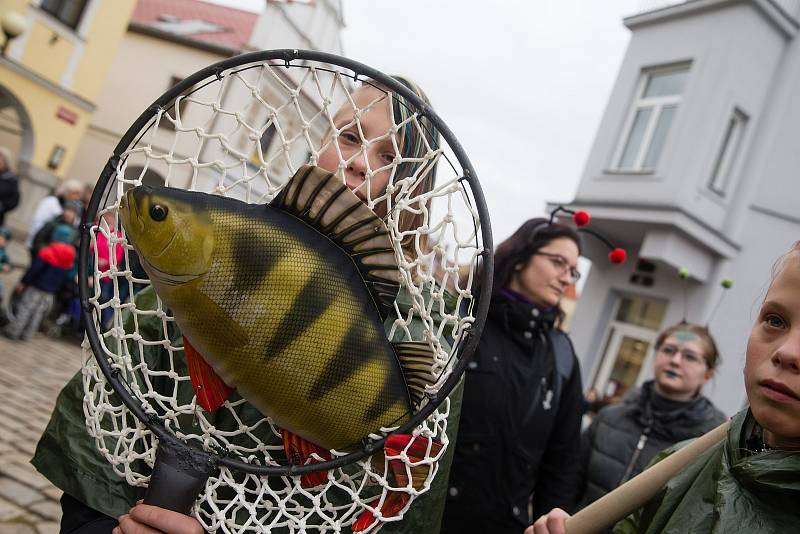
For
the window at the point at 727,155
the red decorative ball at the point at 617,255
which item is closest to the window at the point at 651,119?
the window at the point at 727,155

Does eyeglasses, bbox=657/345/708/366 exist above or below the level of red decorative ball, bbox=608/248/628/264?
below

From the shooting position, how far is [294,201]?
953 millimetres

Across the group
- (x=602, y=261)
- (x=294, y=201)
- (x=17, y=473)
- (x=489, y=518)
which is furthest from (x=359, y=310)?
(x=602, y=261)

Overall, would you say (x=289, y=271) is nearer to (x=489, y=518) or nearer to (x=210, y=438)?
(x=210, y=438)

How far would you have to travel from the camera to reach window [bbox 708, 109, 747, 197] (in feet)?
30.9

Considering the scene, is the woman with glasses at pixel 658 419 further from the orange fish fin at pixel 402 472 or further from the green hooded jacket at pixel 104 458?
the orange fish fin at pixel 402 472

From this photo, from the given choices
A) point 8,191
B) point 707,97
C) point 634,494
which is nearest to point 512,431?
point 634,494

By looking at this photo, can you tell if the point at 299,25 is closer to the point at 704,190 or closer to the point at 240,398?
the point at 704,190

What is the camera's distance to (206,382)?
981mm

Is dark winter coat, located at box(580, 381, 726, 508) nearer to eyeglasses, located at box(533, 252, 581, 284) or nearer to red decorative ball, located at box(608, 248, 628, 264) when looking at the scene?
red decorative ball, located at box(608, 248, 628, 264)

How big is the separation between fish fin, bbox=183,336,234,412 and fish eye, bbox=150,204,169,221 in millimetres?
213

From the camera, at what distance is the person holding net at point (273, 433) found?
108 cm

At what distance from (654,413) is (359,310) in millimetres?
2662

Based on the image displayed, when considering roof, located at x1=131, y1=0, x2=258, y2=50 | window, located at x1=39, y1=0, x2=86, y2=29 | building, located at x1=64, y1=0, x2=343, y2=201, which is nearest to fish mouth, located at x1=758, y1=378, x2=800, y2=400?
window, located at x1=39, y1=0, x2=86, y2=29
